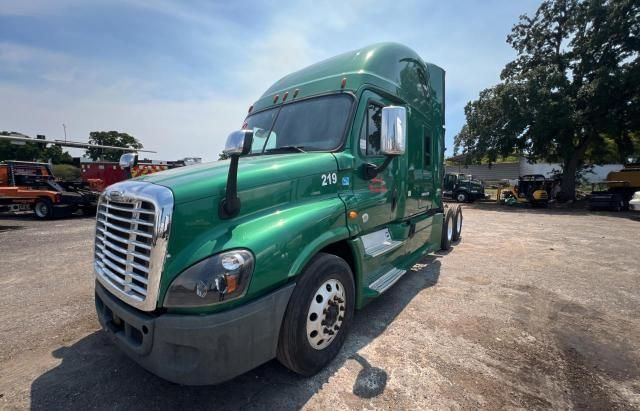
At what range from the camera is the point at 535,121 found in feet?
60.0

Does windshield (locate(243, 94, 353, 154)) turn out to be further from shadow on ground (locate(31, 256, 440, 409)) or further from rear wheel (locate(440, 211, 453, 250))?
rear wheel (locate(440, 211, 453, 250))

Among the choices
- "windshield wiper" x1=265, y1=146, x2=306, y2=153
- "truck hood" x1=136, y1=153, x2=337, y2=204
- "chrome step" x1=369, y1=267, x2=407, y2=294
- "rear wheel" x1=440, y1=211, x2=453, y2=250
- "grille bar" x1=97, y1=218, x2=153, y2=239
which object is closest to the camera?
"grille bar" x1=97, y1=218, x2=153, y2=239

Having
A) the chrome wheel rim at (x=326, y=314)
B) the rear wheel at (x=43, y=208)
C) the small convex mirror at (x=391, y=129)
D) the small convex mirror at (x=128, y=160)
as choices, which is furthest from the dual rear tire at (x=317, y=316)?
the rear wheel at (x=43, y=208)

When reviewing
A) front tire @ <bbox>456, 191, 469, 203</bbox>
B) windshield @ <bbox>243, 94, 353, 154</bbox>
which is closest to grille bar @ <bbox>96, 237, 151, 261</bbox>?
windshield @ <bbox>243, 94, 353, 154</bbox>

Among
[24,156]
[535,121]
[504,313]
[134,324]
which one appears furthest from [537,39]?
[24,156]

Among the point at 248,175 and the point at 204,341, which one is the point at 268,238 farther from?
the point at 204,341

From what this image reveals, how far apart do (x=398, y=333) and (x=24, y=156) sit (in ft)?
251

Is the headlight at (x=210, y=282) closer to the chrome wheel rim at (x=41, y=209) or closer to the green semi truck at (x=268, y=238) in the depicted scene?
the green semi truck at (x=268, y=238)

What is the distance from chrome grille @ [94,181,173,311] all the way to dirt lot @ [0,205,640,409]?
0.93 metres

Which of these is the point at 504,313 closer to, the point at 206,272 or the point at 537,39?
the point at 206,272

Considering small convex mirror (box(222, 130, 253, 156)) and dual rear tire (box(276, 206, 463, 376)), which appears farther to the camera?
dual rear tire (box(276, 206, 463, 376))

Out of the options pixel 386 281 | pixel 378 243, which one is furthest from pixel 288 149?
pixel 386 281

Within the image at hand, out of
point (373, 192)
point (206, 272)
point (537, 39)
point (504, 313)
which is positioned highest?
point (537, 39)

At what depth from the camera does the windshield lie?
324cm
